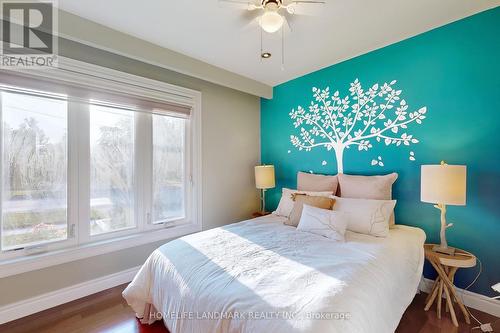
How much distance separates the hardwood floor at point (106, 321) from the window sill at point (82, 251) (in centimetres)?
42

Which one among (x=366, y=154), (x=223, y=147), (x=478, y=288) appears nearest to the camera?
(x=478, y=288)

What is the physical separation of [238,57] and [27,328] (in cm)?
321

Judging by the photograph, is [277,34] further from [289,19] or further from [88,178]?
[88,178]

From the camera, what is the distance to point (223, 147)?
3.31 meters

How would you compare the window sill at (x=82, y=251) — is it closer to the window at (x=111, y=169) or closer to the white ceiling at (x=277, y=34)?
the window at (x=111, y=169)

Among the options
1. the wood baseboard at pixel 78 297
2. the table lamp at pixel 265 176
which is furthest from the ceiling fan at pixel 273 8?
the wood baseboard at pixel 78 297

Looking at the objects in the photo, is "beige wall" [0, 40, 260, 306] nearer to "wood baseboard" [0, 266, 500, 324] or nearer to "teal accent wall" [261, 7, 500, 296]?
"wood baseboard" [0, 266, 500, 324]

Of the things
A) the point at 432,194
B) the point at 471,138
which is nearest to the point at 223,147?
the point at 432,194

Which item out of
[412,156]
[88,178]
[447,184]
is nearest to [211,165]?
[88,178]

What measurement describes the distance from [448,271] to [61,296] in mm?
3523

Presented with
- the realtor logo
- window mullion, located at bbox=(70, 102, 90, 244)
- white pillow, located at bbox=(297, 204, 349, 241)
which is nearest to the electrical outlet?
white pillow, located at bbox=(297, 204, 349, 241)

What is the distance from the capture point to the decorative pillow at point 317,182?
2.64m

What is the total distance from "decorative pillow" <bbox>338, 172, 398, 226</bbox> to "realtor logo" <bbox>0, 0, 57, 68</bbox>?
10.3ft

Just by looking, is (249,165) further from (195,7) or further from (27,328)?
(27,328)
